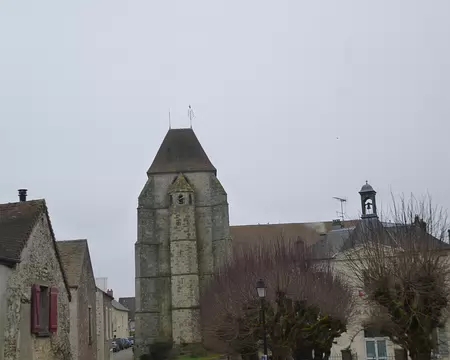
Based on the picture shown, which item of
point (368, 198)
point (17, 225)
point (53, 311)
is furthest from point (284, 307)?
point (368, 198)

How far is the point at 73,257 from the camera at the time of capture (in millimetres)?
22156

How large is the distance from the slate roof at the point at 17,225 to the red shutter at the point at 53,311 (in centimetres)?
130

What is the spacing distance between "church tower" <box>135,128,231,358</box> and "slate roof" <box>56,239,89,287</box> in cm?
2503

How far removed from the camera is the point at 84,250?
73.9 ft

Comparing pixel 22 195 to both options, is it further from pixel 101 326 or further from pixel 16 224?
pixel 101 326

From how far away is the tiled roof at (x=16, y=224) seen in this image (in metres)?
14.1

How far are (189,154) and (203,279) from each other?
1085 cm

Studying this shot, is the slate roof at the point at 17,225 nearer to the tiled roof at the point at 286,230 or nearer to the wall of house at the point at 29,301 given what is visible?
the wall of house at the point at 29,301

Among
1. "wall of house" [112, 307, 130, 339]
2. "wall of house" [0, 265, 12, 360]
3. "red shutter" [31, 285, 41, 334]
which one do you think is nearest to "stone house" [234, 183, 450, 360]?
"red shutter" [31, 285, 41, 334]

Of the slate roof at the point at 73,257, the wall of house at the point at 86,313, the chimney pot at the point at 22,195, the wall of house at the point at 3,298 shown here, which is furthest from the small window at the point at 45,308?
the wall of house at the point at 86,313

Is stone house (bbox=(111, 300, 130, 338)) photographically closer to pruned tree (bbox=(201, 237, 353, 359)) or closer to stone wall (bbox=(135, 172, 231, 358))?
stone wall (bbox=(135, 172, 231, 358))

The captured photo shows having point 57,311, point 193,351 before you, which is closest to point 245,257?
point 57,311

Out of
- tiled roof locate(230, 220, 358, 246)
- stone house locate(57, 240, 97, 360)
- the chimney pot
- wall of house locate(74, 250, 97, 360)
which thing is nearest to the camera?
the chimney pot

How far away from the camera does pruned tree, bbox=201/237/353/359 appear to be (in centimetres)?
2125
